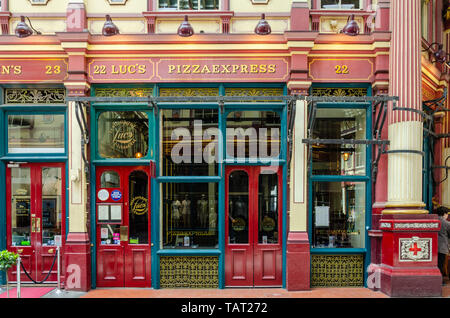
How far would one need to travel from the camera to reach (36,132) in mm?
9211

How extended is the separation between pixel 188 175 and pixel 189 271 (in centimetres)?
213

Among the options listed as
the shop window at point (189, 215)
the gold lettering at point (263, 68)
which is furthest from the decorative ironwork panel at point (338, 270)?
the gold lettering at point (263, 68)

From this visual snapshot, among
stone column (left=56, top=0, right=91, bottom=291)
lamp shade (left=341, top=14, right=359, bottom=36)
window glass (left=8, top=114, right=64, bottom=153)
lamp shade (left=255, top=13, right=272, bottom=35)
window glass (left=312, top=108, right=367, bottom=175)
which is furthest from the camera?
window glass (left=8, top=114, right=64, bottom=153)

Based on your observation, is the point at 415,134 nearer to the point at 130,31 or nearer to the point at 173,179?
the point at 173,179

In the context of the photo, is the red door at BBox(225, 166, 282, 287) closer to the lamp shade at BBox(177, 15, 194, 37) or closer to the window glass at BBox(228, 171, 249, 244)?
the window glass at BBox(228, 171, 249, 244)

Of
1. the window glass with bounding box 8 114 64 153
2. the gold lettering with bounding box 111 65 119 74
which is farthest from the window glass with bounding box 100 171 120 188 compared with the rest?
the gold lettering with bounding box 111 65 119 74

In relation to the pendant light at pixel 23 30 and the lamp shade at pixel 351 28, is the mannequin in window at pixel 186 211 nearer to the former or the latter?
the pendant light at pixel 23 30

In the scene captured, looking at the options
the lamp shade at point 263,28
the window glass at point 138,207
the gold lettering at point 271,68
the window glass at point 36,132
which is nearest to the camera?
the lamp shade at point 263,28

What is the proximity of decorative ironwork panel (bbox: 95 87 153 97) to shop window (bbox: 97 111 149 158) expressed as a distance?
1.33 ft

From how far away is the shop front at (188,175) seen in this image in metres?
8.88

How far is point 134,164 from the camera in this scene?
29.4ft

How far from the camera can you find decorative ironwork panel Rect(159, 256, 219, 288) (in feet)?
29.1

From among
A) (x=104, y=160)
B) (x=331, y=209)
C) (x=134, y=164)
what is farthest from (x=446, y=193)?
(x=104, y=160)

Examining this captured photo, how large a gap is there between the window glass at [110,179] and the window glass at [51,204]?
102 cm
